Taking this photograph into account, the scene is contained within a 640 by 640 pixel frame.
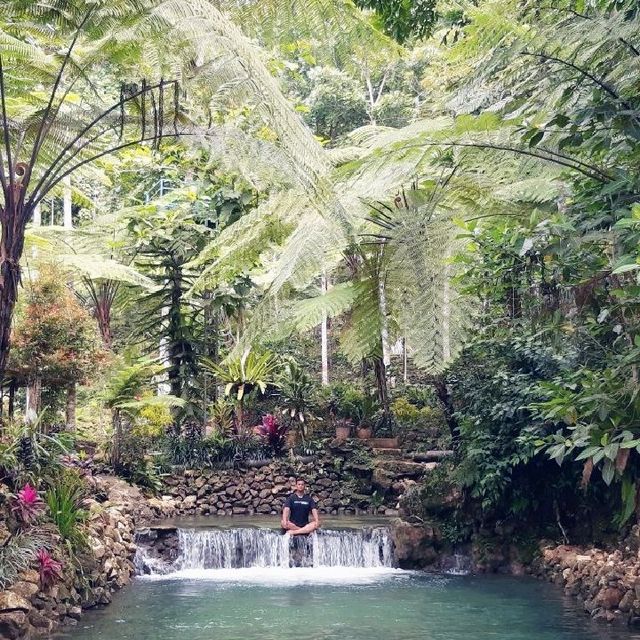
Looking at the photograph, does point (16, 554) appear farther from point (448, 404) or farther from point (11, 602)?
point (448, 404)

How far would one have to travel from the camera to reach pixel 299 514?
27.9 ft

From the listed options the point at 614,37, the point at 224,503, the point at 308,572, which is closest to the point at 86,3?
the point at 614,37

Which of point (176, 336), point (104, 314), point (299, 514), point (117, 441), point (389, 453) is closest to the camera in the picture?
point (299, 514)

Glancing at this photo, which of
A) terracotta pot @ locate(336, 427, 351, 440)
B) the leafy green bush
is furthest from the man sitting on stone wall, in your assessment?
terracotta pot @ locate(336, 427, 351, 440)

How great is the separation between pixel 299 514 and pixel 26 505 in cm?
301

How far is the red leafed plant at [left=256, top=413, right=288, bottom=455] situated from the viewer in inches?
479

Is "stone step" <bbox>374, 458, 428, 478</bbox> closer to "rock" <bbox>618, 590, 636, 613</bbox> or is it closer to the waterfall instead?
the waterfall

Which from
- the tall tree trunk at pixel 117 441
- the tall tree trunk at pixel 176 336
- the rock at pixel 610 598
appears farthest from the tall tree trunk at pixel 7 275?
the tall tree trunk at pixel 176 336

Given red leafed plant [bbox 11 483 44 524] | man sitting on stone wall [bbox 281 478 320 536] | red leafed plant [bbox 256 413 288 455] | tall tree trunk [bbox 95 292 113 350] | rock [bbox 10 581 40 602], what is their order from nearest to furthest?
1. rock [bbox 10 581 40 602]
2. red leafed plant [bbox 11 483 44 524]
3. man sitting on stone wall [bbox 281 478 320 536]
4. red leafed plant [bbox 256 413 288 455]
5. tall tree trunk [bbox 95 292 113 350]

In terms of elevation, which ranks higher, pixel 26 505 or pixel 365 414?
pixel 365 414

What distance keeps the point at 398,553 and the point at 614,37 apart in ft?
20.7

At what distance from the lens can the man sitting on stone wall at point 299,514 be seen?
27.4 feet

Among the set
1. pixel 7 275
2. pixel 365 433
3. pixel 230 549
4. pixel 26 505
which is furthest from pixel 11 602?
pixel 365 433

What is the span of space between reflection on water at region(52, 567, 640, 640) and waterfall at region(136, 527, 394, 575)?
417 mm
